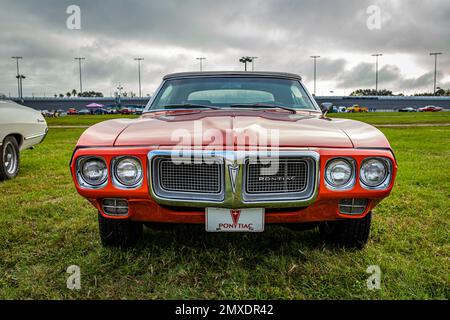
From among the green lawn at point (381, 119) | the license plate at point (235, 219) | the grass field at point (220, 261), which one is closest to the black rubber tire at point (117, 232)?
the grass field at point (220, 261)

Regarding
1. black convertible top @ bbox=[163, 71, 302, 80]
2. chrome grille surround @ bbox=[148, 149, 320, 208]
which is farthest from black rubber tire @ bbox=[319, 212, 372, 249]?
black convertible top @ bbox=[163, 71, 302, 80]

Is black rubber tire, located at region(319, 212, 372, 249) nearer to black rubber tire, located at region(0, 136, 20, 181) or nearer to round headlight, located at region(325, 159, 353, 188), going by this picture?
round headlight, located at region(325, 159, 353, 188)

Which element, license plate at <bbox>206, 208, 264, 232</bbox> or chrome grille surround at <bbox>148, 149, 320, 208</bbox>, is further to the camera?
license plate at <bbox>206, 208, 264, 232</bbox>

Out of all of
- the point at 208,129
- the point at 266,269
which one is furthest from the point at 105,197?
the point at 266,269

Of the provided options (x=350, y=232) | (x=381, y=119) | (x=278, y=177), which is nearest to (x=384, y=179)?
(x=350, y=232)

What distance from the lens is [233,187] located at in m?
2.17

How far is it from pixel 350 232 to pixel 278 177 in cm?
82

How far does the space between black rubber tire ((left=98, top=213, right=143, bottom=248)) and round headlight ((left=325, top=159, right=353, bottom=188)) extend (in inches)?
56.2

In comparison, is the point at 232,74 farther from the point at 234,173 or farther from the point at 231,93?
the point at 234,173

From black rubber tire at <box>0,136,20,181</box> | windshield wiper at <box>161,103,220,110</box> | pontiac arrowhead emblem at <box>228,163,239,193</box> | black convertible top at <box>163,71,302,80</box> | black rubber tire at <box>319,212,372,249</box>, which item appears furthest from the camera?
black rubber tire at <box>0,136,20,181</box>

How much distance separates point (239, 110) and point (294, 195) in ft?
3.43

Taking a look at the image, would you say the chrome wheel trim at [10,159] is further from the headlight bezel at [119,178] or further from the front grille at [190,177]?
the front grille at [190,177]

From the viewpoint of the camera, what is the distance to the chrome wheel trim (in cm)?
570

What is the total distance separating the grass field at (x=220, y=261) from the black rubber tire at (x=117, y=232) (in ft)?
0.23
